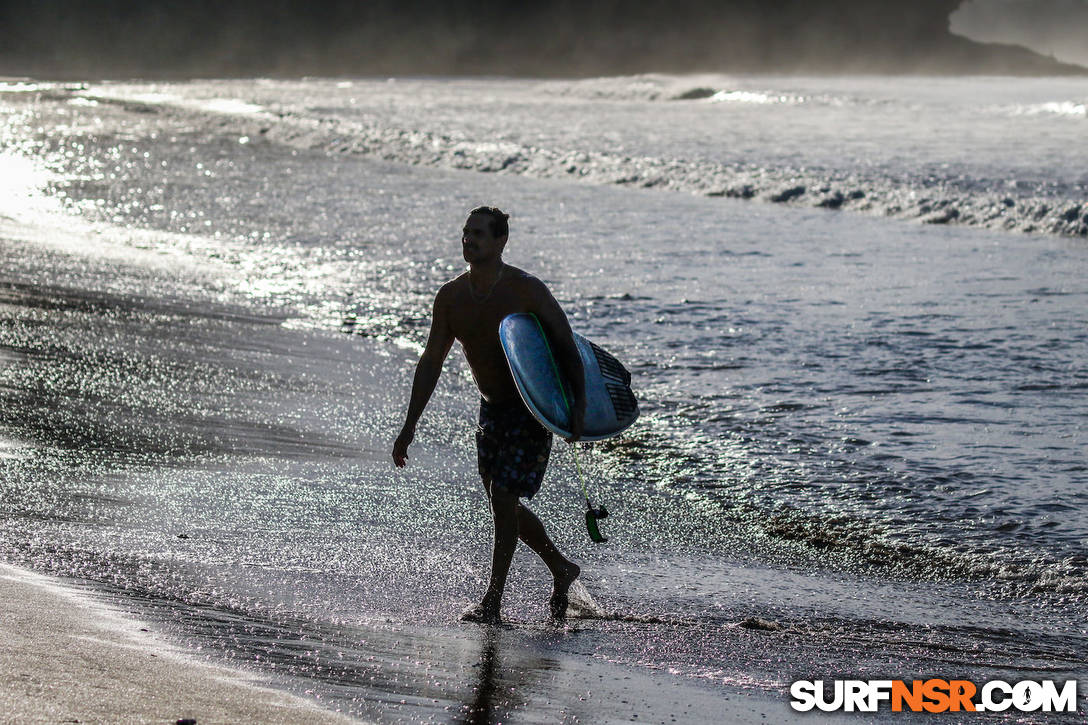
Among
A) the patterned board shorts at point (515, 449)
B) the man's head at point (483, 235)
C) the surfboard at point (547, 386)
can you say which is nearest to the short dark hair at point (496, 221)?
the man's head at point (483, 235)

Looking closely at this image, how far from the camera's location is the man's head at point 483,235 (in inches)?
156

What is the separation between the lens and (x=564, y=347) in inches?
161

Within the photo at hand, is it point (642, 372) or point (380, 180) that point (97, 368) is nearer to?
point (642, 372)

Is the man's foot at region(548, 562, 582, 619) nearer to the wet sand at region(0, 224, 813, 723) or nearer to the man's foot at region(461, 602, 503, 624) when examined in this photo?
the wet sand at region(0, 224, 813, 723)

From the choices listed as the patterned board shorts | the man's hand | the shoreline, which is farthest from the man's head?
the shoreline

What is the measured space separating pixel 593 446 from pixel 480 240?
2.78 metres

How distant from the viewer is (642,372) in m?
8.17

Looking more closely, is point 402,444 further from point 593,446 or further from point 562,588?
point 593,446

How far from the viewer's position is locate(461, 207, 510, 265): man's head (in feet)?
13.0

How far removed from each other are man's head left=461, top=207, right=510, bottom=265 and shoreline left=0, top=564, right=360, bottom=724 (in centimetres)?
147

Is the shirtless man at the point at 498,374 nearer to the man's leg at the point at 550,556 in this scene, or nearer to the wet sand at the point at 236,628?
the man's leg at the point at 550,556

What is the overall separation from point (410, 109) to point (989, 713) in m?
46.1

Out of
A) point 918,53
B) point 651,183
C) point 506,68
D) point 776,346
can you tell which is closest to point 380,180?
point 651,183

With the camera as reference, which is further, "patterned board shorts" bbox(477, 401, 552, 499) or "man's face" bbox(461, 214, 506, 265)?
"patterned board shorts" bbox(477, 401, 552, 499)
